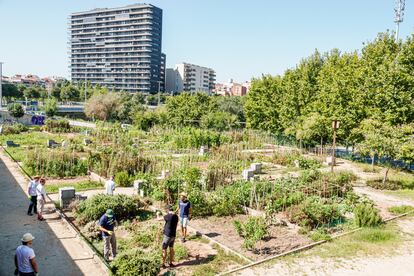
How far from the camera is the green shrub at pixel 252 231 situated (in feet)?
30.3

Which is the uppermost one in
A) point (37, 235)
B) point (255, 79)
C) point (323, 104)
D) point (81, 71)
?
point (81, 71)

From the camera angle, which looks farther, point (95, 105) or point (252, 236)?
point (95, 105)

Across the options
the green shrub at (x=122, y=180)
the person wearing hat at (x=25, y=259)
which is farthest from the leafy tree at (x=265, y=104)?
the person wearing hat at (x=25, y=259)

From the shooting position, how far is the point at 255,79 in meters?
37.8

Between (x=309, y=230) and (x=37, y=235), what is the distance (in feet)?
26.8

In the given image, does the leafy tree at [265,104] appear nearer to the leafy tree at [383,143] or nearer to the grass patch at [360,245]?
the leafy tree at [383,143]

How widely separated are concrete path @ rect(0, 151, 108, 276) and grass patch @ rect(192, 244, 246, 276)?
85.8 inches

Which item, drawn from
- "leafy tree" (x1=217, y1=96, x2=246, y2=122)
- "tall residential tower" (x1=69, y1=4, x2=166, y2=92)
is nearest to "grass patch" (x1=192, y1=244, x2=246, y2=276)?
"leafy tree" (x1=217, y1=96, x2=246, y2=122)

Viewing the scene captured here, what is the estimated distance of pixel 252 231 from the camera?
9.63 meters

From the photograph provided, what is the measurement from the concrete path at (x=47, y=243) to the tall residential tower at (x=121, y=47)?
333ft

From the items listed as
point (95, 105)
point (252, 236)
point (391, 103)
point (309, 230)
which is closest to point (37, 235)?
point (252, 236)

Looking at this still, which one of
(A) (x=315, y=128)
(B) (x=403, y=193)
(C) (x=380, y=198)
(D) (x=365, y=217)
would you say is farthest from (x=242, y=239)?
(A) (x=315, y=128)

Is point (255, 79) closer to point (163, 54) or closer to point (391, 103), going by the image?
point (391, 103)

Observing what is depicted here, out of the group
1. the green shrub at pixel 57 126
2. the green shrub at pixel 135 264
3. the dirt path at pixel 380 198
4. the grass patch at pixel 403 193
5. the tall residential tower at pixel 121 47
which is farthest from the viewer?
the tall residential tower at pixel 121 47
